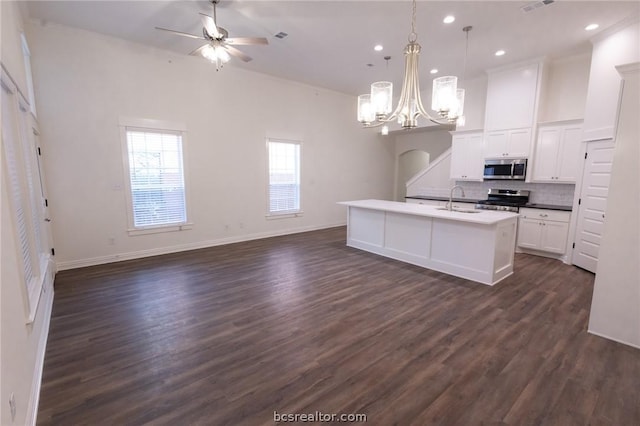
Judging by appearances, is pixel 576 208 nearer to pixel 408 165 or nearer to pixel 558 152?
pixel 558 152

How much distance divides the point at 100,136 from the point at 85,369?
374 centimetres

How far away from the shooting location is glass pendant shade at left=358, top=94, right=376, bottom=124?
11.2 feet

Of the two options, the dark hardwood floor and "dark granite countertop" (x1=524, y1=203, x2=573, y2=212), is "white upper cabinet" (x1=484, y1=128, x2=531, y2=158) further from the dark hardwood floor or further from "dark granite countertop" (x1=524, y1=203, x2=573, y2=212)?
the dark hardwood floor

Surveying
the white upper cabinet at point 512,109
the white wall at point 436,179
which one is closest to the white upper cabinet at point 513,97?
the white upper cabinet at point 512,109

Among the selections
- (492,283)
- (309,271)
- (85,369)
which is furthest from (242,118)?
(492,283)

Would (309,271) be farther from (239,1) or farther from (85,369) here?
(239,1)

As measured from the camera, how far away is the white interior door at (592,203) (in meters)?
4.17

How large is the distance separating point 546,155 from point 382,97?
161 inches

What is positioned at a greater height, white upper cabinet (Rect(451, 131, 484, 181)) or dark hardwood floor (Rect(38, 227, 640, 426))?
white upper cabinet (Rect(451, 131, 484, 181))

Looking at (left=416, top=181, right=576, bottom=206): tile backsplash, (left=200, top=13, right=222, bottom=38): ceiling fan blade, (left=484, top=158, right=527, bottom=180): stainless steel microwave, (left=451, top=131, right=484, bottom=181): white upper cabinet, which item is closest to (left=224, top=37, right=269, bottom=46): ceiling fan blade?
(left=200, top=13, right=222, bottom=38): ceiling fan blade

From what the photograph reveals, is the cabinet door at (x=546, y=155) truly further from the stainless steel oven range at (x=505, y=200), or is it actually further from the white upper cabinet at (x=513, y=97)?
the stainless steel oven range at (x=505, y=200)

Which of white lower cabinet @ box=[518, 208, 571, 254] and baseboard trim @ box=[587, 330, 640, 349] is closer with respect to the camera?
baseboard trim @ box=[587, 330, 640, 349]

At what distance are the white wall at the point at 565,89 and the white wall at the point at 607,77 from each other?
2.45 feet

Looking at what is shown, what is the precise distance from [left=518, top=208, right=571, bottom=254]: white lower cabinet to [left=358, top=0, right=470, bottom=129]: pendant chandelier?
3.21m
